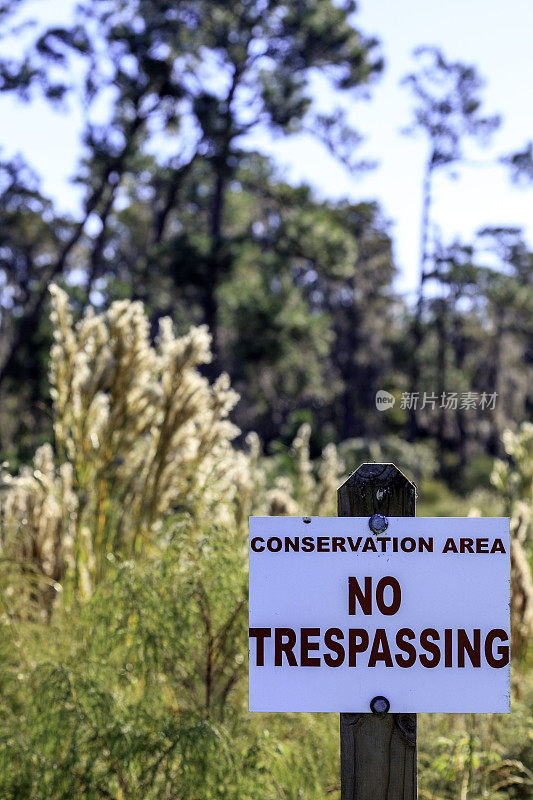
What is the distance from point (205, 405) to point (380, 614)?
2.05 m

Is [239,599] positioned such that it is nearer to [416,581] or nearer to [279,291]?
[416,581]

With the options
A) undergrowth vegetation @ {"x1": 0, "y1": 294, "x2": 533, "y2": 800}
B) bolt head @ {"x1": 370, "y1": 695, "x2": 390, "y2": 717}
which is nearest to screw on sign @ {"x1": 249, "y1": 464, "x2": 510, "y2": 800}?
bolt head @ {"x1": 370, "y1": 695, "x2": 390, "y2": 717}

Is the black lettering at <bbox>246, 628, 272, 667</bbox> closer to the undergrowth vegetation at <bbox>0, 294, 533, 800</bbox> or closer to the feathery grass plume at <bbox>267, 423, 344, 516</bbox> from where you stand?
the undergrowth vegetation at <bbox>0, 294, 533, 800</bbox>

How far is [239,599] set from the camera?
2668 mm

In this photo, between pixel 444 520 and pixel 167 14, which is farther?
pixel 167 14

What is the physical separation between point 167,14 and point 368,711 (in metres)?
20.4

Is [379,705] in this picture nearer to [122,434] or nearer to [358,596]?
[358,596]

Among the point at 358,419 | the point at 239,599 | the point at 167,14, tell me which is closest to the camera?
the point at 239,599

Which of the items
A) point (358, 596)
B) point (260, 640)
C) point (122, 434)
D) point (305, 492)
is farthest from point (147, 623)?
point (305, 492)

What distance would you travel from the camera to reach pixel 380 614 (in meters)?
1.79

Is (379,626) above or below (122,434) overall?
below

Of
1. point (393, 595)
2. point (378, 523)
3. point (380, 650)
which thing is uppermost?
point (378, 523)

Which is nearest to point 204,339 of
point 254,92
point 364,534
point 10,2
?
point 364,534

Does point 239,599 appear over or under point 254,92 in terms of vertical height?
under
